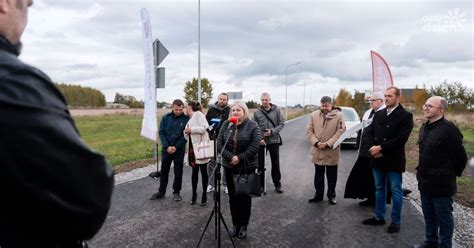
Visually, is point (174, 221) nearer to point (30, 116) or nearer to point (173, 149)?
point (173, 149)

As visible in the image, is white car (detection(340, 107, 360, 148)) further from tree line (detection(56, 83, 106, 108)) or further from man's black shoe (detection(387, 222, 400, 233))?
tree line (detection(56, 83, 106, 108))

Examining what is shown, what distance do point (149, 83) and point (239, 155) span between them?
3734 mm

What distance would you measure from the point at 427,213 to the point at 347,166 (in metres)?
6.09

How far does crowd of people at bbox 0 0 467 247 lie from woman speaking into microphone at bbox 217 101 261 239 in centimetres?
2

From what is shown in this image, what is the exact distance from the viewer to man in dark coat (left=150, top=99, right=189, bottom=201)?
694cm

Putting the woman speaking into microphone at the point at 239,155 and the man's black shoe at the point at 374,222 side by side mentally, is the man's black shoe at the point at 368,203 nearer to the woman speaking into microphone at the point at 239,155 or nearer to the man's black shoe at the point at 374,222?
the man's black shoe at the point at 374,222

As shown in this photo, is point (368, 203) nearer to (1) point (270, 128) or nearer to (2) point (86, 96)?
(1) point (270, 128)

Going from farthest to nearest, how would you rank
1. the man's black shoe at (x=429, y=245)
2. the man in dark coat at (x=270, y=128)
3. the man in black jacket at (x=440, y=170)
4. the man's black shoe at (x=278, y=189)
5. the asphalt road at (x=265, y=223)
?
1. the man in dark coat at (x=270, y=128)
2. the man's black shoe at (x=278, y=189)
3. the asphalt road at (x=265, y=223)
4. the man's black shoe at (x=429, y=245)
5. the man in black jacket at (x=440, y=170)

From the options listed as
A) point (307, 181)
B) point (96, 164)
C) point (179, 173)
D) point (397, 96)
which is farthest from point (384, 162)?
point (96, 164)

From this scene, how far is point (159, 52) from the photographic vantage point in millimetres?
8977

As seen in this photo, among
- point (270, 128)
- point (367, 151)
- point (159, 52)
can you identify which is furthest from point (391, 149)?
point (159, 52)

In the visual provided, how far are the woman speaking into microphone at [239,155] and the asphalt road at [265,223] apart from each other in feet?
1.02

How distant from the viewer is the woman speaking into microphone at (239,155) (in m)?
4.98

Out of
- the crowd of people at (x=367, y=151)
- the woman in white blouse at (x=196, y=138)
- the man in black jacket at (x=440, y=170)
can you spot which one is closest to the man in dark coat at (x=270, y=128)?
the crowd of people at (x=367, y=151)
